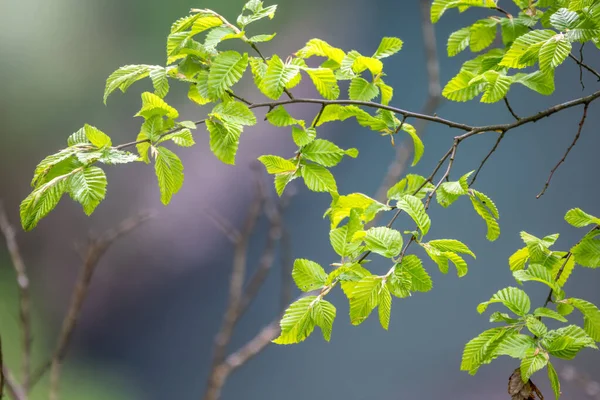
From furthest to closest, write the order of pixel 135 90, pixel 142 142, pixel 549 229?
pixel 135 90 → pixel 549 229 → pixel 142 142

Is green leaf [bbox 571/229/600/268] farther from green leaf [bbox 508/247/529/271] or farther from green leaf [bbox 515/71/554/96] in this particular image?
green leaf [bbox 515/71/554/96]

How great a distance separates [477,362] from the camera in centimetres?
87

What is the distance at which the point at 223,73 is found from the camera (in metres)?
0.82

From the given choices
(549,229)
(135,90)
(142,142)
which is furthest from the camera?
(135,90)

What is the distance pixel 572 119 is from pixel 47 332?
1986 millimetres

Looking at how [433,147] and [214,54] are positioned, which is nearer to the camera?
[214,54]

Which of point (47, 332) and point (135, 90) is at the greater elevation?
point (135, 90)

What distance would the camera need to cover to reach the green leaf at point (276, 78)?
806mm

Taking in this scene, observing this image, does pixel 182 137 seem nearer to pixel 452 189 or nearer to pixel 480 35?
pixel 452 189

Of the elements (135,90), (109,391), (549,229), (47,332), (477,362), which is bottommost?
(109,391)

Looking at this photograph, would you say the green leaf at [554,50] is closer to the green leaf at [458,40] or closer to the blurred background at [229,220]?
the green leaf at [458,40]

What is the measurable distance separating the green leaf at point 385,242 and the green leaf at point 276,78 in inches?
8.7

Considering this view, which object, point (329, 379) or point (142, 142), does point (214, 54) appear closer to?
point (142, 142)

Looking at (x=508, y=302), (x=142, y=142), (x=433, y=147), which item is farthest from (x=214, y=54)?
(x=433, y=147)
